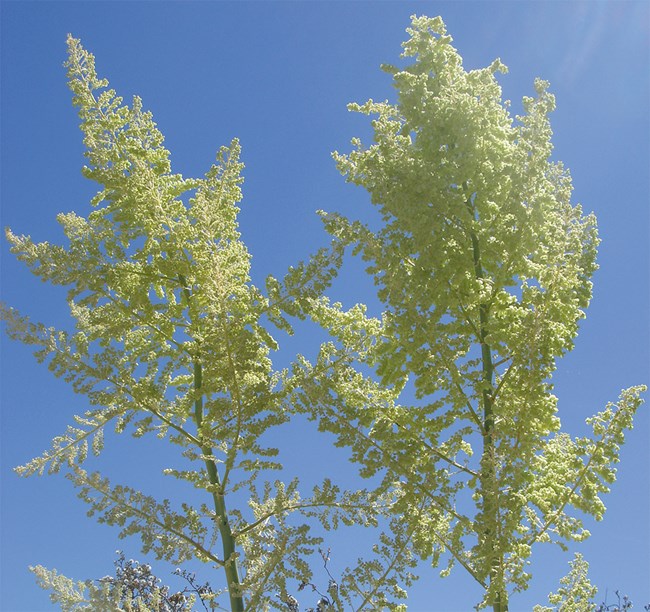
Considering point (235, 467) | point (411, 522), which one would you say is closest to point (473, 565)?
point (411, 522)

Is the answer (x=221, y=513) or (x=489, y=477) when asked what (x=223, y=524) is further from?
(x=489, y=477)

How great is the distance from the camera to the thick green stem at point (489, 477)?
17.8ft

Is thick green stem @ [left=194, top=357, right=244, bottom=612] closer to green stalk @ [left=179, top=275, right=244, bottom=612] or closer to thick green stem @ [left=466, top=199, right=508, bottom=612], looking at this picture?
green stalk @ [left=179, top=275, right=244, bottom=612]

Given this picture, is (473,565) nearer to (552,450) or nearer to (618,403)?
(552,450)

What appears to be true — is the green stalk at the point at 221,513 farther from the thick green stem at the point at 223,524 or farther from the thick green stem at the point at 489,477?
the thick green stem at the point at 489,477

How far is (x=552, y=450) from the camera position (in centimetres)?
627

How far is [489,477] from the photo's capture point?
18.6ft

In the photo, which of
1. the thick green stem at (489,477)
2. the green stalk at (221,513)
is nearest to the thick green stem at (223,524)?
the green stalk at (221,513)

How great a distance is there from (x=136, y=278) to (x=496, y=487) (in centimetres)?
397

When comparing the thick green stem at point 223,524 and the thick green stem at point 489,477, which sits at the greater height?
the thick green stem at point 489,477

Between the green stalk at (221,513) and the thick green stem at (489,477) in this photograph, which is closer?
the thick green stem at (489,477)

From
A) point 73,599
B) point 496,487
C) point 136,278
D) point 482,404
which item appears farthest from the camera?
point 136,278

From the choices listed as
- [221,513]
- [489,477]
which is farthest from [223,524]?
[489,477]

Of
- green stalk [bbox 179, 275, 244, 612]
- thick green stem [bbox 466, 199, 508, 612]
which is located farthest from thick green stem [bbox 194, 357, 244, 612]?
thick green stem [bbox 466, 199, 508, 612]
